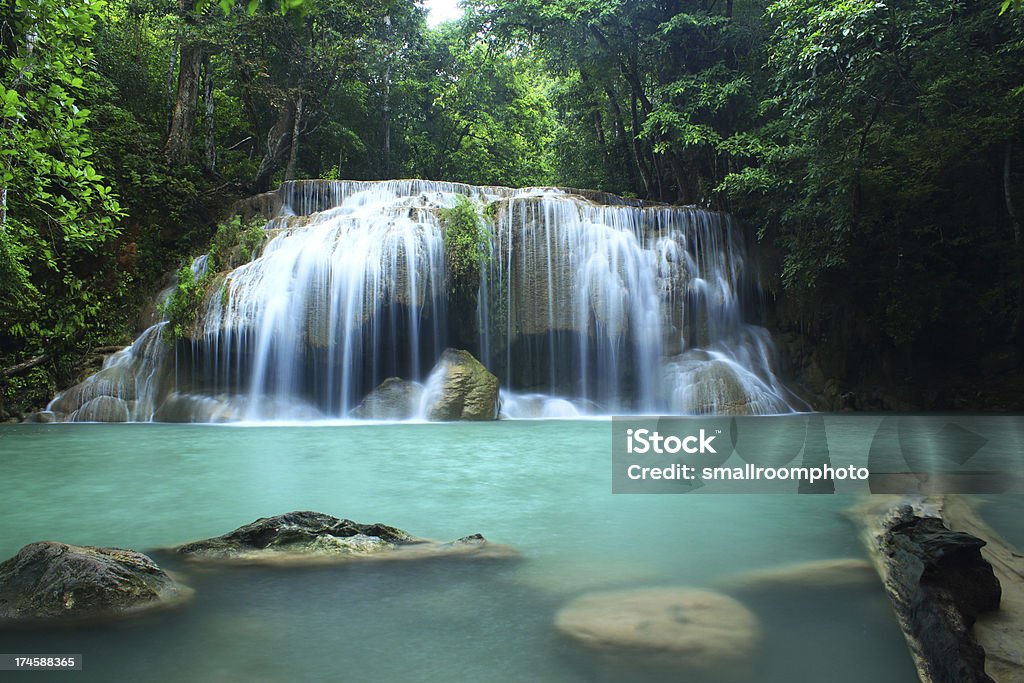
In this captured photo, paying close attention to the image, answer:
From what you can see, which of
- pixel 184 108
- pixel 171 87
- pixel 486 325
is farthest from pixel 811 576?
pixel 171 87

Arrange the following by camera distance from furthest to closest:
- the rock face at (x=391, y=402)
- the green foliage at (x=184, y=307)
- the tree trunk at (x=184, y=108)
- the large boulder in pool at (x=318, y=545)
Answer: the tree trunk at (x=184, y=108), the green foliage at (x=184, y=307), the rock face at (x=391, y=402), the large boulder in pool at (x=318, y=545)

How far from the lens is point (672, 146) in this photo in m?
16.8

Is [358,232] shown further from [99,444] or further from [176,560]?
[176,560]

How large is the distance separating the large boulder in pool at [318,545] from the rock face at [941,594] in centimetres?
166

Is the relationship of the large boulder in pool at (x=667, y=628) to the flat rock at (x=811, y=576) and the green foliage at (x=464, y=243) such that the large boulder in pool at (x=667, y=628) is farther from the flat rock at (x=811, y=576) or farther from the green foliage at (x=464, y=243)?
the green foliage at (x=464, y=243)

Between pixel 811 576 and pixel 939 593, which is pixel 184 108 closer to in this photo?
pixel 811 576

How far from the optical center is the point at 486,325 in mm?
12875

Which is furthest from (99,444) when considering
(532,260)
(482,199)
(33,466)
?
(482,199)

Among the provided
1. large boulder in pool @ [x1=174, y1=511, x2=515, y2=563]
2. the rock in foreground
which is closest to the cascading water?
large boulder in pool @ [x1=174, y1=511, x2=515, y2=563]

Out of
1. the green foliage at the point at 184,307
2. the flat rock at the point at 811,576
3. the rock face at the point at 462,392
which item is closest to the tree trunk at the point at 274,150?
the green foliage at the point at 184,307

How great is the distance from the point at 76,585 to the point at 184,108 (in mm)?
17329

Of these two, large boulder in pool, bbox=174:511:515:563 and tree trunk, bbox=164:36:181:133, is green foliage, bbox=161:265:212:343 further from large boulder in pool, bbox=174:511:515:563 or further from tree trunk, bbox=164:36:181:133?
large boulder in pool, bbox=174:511:515:563

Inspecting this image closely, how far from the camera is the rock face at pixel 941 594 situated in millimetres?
1918

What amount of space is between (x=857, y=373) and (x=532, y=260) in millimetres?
7555
